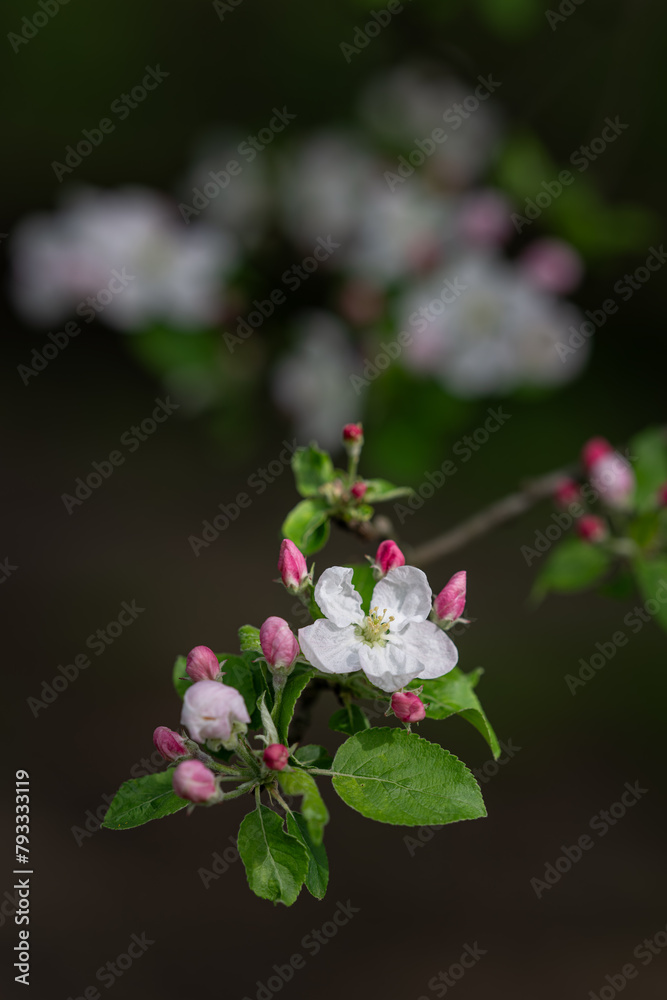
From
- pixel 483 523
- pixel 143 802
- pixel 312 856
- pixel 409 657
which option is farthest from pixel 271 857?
pixel 483 523

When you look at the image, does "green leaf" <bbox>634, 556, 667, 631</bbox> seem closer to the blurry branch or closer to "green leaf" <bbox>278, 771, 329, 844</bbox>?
the blurry branch

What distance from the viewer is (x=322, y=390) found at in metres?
2.65

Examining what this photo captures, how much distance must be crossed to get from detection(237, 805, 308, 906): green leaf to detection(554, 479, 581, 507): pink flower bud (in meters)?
0.99

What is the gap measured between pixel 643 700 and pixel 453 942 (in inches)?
60.9

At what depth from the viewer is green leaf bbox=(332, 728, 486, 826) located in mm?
927

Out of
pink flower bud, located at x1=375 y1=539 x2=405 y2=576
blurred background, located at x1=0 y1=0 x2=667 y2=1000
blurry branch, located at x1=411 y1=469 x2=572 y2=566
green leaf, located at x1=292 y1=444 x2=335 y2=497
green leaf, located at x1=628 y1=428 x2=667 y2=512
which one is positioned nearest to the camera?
pink flower bud, located at x1=375 y1=539 x2=405 y2=576

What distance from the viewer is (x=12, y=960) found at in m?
3.17

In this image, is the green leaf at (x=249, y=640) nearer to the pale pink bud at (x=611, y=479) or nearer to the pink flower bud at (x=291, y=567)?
the pink flower bud at (x=291, y=567)

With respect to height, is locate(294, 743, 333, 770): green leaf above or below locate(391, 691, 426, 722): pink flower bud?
below

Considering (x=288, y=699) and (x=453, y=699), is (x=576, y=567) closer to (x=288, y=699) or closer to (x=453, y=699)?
(x=453, y=699)

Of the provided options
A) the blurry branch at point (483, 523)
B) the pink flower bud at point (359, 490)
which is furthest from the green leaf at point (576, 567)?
the pink flower bud at point (359, 490)

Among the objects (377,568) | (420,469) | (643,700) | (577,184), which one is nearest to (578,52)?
(577,184)

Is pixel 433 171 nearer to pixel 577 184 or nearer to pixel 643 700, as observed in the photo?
pixel 577 184

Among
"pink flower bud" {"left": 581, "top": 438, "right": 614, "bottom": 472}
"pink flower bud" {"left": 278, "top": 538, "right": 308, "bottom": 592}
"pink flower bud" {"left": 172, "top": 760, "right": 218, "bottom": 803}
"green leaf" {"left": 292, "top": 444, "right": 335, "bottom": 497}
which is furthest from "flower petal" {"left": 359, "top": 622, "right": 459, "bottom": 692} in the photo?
"pink flower bud" {"left": 581, "top": 438, "right": 614, "bottom": 472}
